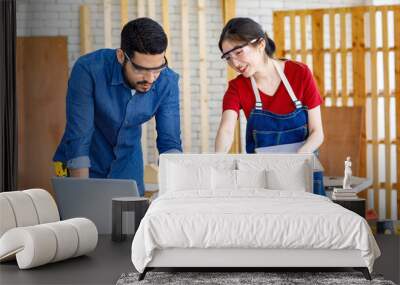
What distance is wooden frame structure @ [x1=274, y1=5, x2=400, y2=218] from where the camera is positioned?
23.1ft

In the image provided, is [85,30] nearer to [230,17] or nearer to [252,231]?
[230,17]

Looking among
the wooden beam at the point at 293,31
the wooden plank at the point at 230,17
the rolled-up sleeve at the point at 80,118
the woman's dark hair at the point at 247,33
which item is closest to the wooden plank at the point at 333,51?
the wooden beam at the point at 293,31

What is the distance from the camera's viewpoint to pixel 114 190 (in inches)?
204

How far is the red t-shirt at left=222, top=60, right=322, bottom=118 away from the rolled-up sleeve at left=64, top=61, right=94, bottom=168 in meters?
1.10

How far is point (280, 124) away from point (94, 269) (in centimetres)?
180

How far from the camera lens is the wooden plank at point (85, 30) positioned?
23.8ft

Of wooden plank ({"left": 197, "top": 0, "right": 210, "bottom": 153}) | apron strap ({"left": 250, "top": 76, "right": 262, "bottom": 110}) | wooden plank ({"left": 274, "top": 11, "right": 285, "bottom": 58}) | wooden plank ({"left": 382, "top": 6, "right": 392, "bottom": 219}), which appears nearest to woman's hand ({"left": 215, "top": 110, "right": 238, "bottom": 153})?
apron strap ({"left": 250, "top": 76, "right": 262, "bottom": 110})

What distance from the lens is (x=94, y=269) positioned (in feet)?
14.5

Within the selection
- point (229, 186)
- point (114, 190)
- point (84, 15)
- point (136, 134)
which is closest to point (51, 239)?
point (114, 190)

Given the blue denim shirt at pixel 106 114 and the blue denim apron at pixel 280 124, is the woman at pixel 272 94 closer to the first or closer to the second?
the blue denim apron at pixel 280 124

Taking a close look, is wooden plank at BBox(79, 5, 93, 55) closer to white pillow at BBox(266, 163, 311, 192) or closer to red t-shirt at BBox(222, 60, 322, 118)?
red t-shirt at BBox(222, 60, 322, 118)

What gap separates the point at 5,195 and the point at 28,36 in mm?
3126

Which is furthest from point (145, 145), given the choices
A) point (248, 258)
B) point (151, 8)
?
point (248, 258)

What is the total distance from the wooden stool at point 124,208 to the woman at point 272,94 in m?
0.98
